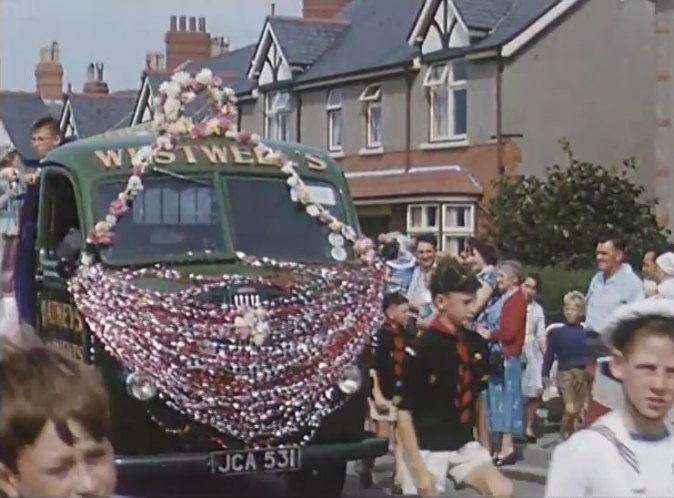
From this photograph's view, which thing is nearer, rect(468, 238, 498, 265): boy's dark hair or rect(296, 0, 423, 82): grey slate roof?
rect(468, 238, 498, 265): boy's dark hair

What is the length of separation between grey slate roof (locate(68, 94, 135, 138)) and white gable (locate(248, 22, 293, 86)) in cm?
436

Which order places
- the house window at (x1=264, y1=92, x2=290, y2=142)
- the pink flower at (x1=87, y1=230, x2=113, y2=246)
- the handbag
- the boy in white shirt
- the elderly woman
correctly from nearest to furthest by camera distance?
the boy in white shirt
the handbag
the pink flower at (x1=87, y1=230, x2=113, y2=246)
the elderly woman
the house window at (x1=264, y1=92, x2=290, y2=142)

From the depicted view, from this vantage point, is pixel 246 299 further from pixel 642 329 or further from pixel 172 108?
pixel 642 329

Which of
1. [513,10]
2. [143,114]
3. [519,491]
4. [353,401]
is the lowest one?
[519,491]

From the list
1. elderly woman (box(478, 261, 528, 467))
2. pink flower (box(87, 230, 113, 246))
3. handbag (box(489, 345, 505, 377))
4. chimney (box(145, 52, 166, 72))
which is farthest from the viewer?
elderly woman (box(478, 261, 528, 467))

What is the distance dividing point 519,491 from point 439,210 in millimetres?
17858

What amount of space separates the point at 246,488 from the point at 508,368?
2.41m

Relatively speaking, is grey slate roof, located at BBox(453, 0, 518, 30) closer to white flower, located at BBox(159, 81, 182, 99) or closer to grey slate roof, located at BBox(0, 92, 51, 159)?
grey slate roof, located at BBox(0, 92, 51, 159)

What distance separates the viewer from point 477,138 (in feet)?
92.1

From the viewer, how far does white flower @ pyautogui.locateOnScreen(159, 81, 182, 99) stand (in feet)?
32.1

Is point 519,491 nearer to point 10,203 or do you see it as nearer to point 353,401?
point 353,401

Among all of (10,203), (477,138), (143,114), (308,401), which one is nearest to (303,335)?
(308,401)

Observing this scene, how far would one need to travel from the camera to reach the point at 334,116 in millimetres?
31812

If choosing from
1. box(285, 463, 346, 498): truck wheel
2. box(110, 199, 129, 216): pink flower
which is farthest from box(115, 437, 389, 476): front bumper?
box(110, 199, 129, 216): pink flower
